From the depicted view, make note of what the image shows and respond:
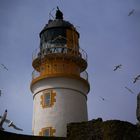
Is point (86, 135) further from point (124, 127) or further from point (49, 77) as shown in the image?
point (49, 77)

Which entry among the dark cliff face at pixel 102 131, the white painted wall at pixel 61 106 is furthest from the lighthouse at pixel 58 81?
the dark cliff face at pixel 102 131

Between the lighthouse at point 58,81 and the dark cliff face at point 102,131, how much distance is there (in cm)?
842

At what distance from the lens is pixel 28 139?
1559cm

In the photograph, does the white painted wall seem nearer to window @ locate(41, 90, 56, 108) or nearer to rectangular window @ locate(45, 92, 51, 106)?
window @ locate(41, 90, 56, 108)

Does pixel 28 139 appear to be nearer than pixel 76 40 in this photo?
Yes

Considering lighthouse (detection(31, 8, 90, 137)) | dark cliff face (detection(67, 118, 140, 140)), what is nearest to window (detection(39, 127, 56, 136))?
lighthouse (detection(31, 8, 90, 137))

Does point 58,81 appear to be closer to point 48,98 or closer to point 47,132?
point 48,98

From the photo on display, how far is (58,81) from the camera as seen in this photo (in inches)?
966

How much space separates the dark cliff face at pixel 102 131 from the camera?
13.6m

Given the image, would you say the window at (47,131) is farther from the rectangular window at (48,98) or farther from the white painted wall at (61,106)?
the rectangular window at (48,98)

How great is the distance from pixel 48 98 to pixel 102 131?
10.4 meters

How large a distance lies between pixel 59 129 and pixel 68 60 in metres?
4.84

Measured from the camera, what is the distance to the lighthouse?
23.5 meters

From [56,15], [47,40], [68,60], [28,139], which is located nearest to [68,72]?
[68,60]
